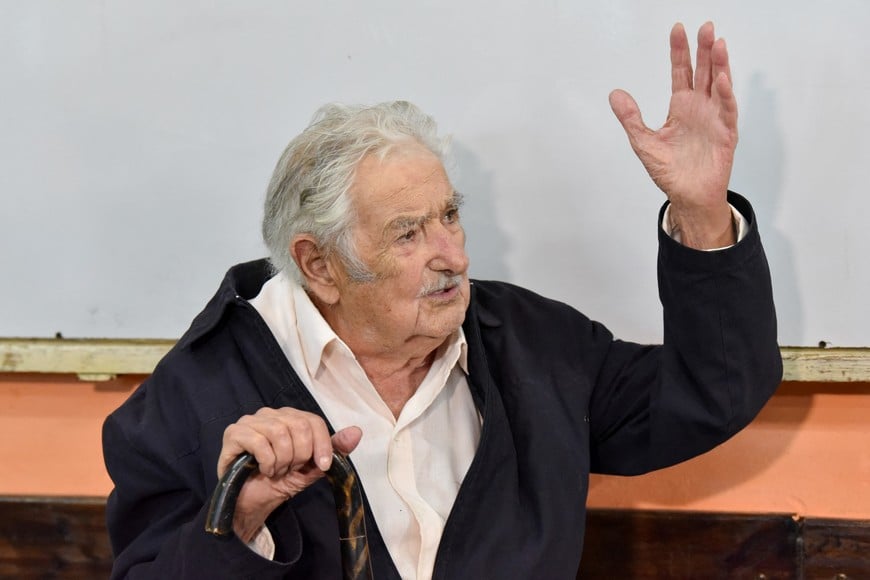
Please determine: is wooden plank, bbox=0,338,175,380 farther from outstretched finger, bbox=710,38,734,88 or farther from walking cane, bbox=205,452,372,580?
outstretched finger, bbox=710,38,734,88

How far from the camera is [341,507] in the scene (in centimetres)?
129

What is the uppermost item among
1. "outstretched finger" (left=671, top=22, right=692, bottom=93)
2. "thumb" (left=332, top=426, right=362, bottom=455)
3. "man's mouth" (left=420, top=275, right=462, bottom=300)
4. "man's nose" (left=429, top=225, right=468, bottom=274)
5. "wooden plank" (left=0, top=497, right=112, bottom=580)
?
"outstretched finger" (left=671, top=22, right=692, bottom=93)

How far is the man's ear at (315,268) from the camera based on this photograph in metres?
1.62

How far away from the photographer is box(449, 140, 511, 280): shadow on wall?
5.97ft

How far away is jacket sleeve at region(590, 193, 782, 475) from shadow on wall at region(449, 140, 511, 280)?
1.07ft

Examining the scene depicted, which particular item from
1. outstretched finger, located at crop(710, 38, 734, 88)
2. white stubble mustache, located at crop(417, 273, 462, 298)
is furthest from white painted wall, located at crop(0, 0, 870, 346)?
outstretched finger, located at crop(710, 38, 734, 88)

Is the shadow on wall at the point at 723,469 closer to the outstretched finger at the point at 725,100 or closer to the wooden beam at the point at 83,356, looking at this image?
the outstretched finger at the point at 725,100

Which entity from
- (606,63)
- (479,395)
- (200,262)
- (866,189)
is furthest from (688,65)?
(200,262)

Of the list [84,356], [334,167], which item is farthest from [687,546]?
[84,356]

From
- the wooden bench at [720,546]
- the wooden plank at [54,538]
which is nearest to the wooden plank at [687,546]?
Result: the wooden bench at [720,546]

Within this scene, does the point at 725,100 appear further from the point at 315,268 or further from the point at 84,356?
the point at 84,356

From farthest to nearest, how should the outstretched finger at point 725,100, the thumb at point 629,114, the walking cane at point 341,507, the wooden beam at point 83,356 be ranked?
the wooden beam at point 83,356 < the thumb at point 629,114 < the outstretched finger at point 725,100 < the walking cane at point 341,507

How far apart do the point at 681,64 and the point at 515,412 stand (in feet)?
1.86

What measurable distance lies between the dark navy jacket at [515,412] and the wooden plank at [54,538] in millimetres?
430
